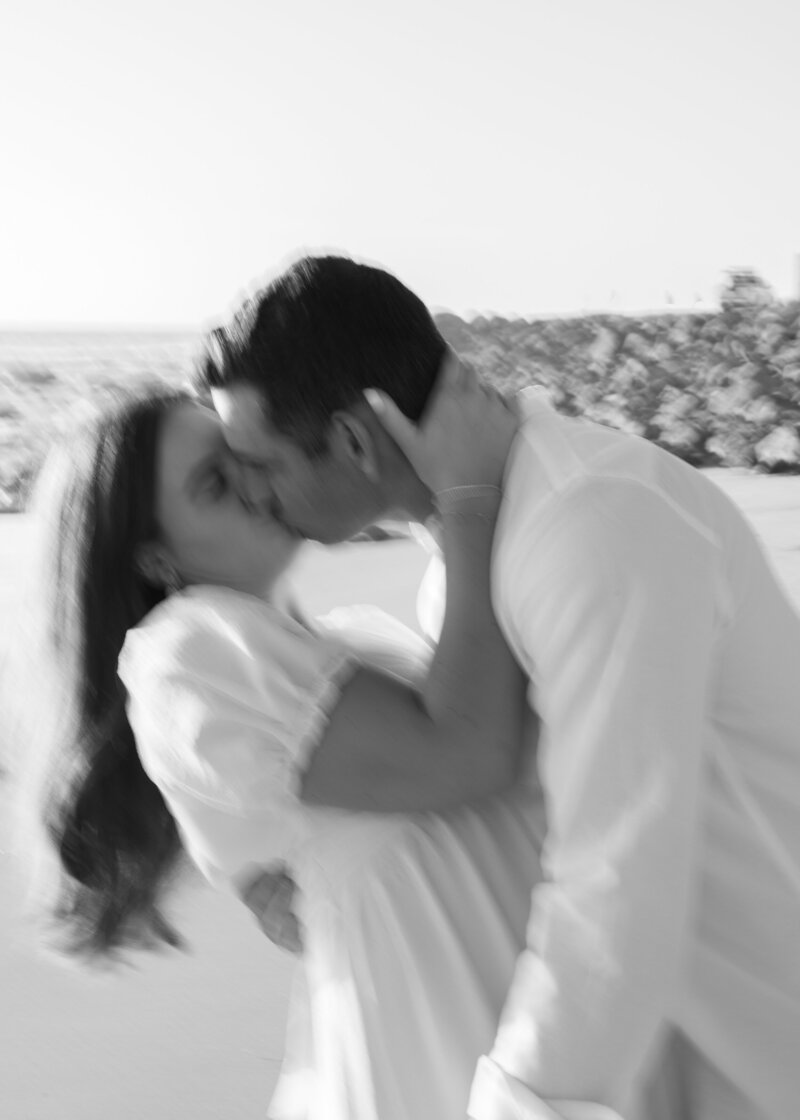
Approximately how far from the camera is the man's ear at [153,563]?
1.33 m

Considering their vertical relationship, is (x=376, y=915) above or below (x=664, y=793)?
below

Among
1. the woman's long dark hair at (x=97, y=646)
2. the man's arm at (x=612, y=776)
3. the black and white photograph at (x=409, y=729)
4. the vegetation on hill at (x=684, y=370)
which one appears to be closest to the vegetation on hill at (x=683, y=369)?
the vegetation on hill at (x=684, y=370)

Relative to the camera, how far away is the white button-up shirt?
0.92 meters

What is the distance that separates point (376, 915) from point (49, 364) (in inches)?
184

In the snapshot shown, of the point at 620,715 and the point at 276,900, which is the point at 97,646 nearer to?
the point at 276,900

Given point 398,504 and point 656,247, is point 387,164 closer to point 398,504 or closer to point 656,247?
point 656,247

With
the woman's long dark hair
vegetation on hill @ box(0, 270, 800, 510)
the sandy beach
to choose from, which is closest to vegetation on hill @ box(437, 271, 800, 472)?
vegetation on hill @ box(0, 270, 800, 510)

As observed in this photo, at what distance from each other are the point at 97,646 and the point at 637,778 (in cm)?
62

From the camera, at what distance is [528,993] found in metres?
0.97

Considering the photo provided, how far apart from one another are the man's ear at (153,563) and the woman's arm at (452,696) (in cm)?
29

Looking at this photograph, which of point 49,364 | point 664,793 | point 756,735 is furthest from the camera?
point 49,364

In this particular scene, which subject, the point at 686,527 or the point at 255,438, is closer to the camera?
the point at 686,527

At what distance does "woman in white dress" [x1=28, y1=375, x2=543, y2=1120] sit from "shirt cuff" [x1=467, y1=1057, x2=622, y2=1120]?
0.19 m

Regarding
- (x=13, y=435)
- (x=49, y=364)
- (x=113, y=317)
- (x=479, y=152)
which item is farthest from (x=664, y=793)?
(x=479, y=152)
